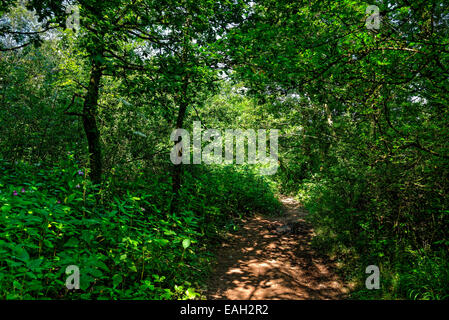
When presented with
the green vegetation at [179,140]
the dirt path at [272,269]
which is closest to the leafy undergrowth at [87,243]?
the green vegetation at [179,140]

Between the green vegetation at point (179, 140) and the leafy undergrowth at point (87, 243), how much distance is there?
0.03m

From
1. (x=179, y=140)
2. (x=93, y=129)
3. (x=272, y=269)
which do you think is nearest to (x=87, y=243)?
(x=93, y=129)

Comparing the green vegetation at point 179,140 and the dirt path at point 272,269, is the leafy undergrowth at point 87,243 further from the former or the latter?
the dirt path at point 272,269

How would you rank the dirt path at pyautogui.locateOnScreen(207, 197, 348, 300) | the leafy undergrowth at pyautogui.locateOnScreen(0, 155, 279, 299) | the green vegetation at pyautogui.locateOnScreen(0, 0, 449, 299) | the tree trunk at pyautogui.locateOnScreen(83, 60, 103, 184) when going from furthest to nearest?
the tree trunk at pyautogui.locateOnScreen(83, 60, 103, 184)
the dirt path at pyautogui.locateOnScreen(207, 197, 348, 300)
the green vegetation at pyautogui.locateOnScreen(0, 0, 449, 299)
the leafy undergrowth at pyautogui.locateOnScreen(0, 155, 279, 299)

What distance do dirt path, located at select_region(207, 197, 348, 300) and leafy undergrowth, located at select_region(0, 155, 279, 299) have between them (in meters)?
0.49

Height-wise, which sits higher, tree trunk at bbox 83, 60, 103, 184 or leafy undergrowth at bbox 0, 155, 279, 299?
tree trunk at bbox 83, 60, 103, 184

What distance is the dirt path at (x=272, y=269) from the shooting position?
4.14 metres

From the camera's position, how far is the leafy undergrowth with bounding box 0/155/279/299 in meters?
2.36

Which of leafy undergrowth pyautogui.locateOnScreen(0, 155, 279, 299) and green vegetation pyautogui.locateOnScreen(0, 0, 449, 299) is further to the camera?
green vegetation pyautogui.locateOnScreen(0, 0, 449, 299)

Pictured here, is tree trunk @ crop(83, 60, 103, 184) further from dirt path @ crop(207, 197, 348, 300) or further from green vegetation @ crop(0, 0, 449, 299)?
dirt path @ crop(207, 197, 348, 300)

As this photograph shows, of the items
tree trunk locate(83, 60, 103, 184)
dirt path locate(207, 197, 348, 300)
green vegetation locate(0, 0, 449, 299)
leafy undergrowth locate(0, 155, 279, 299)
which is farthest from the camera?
tree trunk locate(83, 60, 103, 184)

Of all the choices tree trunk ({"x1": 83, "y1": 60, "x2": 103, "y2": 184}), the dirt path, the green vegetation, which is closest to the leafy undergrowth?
the green vegetation

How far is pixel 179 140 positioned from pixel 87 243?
449cm
